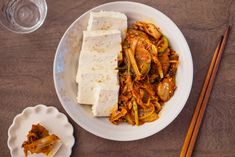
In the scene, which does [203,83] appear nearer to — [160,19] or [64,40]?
[160,19]

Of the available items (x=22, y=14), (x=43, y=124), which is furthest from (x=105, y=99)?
(x=22, y=14)

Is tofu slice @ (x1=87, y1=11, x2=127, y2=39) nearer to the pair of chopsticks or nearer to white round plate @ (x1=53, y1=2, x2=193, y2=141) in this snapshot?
white round plate @ (x1=53, y1=2, x2=193, y2=141)

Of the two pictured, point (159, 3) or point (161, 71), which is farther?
point (159, 3)

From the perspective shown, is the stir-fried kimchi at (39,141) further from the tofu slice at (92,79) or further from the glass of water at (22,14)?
the glass of water at (22,14)

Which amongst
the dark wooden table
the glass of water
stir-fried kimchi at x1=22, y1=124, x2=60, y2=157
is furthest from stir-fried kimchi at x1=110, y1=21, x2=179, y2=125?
the glass of water

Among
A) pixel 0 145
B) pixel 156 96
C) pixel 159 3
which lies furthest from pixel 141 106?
pixel 0 145

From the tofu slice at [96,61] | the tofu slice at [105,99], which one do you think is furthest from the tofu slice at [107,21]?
the tofu slice at [105,99]

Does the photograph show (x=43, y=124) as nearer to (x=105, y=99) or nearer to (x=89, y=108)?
(x=89, y=108)

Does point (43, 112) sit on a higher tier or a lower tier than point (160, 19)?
lower
